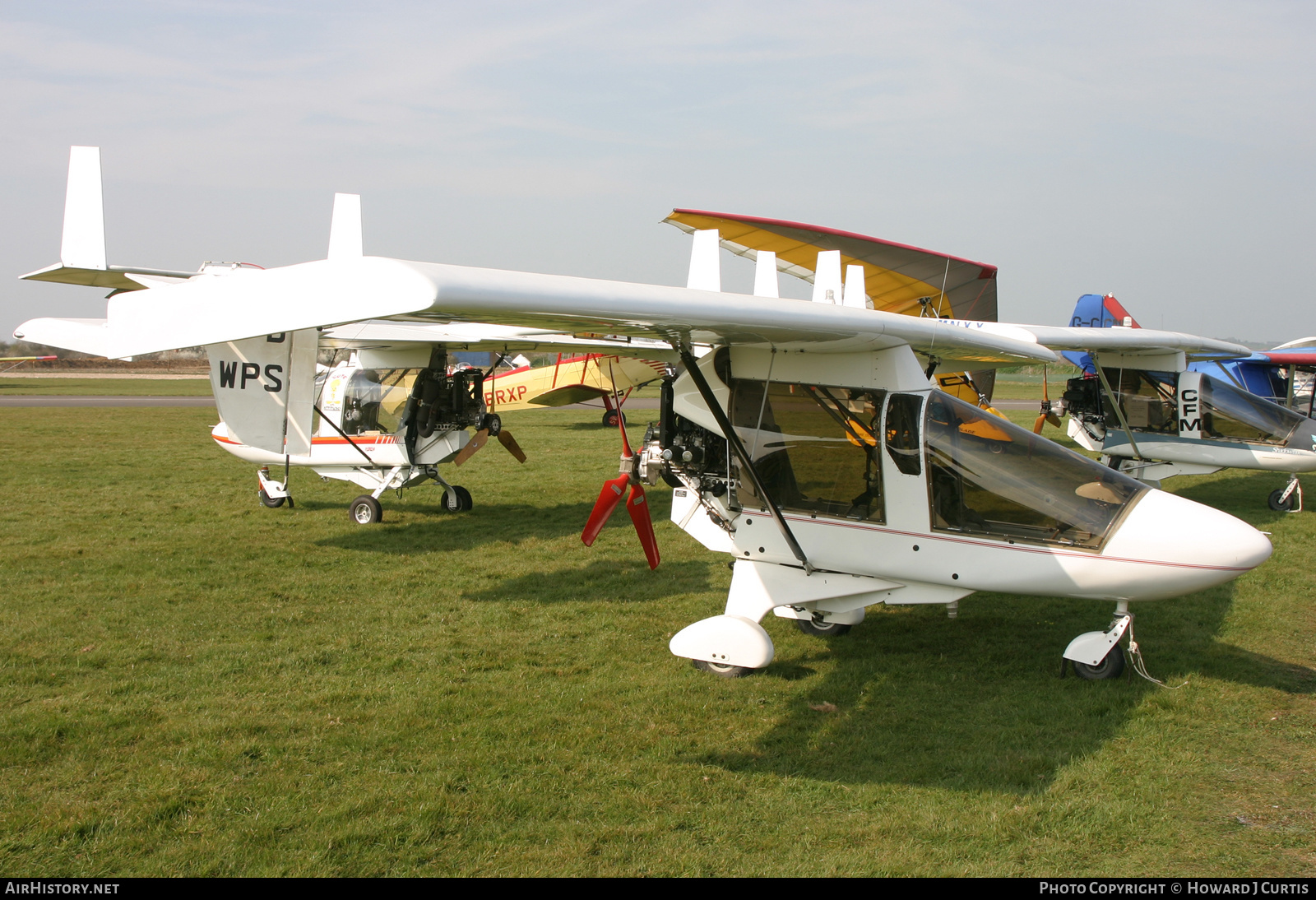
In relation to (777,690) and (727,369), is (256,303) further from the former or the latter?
(777,690)

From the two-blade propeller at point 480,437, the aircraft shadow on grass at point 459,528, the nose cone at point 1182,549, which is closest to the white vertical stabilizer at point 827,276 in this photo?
the nose cone at point 1182,549

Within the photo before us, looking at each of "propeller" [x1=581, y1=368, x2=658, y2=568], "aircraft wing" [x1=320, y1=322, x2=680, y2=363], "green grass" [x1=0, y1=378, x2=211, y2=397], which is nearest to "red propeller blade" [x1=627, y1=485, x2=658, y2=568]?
"propeller" [x1=581, y1=368, x2=658, y2=568]

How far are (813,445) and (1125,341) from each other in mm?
7410

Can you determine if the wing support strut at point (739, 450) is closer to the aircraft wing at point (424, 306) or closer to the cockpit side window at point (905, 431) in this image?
the aircraft wing at point (424, 306)

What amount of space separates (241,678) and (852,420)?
163 inches

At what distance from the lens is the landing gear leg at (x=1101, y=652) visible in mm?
5199

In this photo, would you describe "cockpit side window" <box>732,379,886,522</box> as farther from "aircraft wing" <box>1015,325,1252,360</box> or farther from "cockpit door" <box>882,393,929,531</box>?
"aircraft wing" <box>1015,325,1252,360</box>

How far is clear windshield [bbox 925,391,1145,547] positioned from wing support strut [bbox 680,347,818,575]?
33.8 inches

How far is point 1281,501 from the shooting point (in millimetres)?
11883

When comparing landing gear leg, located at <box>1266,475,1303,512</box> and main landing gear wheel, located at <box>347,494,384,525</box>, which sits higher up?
landing gear leg, located at <box>1266,475,1303,512</box>

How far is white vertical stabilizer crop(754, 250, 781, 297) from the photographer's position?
8.62 m

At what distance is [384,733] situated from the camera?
15.1 feet
